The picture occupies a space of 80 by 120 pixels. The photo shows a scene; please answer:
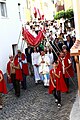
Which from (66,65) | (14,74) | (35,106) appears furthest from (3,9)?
(35,106)

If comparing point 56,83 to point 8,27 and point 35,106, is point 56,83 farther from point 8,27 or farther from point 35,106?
point 8,27

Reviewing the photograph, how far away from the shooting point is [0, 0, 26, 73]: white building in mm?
16431

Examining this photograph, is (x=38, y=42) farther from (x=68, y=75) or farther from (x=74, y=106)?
(x=74, y=106)

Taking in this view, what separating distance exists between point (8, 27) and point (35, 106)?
Result: 265 inches

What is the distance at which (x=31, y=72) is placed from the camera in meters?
16.7

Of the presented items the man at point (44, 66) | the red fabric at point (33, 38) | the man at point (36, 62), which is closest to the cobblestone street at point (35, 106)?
the man at point (44, 66)

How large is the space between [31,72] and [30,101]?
420cm

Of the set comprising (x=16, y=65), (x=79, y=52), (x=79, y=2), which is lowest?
(x=16, y=65)

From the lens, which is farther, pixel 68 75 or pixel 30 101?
pixel 68 75

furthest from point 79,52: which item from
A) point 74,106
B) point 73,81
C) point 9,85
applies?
point 9,85

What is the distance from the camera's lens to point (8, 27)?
17453mm

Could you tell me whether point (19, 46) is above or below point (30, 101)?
above

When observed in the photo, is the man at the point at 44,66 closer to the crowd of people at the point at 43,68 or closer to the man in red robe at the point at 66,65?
the crowd of people at the point at 43,68

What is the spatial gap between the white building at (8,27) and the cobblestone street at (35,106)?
2859 millimetres
